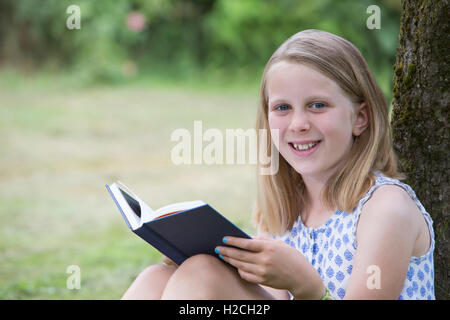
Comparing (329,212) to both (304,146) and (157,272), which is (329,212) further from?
(157,272)

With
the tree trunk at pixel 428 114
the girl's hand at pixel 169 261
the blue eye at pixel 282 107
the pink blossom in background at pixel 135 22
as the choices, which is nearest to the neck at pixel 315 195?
the blue eye at pixel 282 107

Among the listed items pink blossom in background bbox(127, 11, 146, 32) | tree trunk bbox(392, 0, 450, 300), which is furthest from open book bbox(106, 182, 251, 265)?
pink blossom in background bbox(127, 11, 146, 32)

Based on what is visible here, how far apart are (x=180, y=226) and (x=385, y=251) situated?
0.51m

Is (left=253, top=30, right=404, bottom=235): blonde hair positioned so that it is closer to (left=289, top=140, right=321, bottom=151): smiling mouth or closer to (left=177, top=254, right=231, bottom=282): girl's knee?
(left=289, top=140, right=321, bottom=151): smiling mouth

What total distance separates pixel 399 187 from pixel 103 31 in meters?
8.31

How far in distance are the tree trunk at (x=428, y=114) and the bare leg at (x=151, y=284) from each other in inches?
34.6

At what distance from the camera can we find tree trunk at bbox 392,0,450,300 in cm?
184

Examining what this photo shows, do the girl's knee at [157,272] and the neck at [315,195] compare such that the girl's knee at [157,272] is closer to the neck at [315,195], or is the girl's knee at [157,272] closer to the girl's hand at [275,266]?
the girl's hand at [275,266]

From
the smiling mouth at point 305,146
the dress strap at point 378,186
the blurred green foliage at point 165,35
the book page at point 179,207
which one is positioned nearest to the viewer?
the book page at point 179,207

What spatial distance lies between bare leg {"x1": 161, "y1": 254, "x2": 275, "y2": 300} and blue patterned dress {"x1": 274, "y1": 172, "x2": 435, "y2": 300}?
227 millimetres

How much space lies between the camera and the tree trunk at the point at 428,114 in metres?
1.84

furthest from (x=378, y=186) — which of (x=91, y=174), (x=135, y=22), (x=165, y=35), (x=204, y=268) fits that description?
(x=165, y=35)

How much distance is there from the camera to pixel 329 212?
1.74 meters

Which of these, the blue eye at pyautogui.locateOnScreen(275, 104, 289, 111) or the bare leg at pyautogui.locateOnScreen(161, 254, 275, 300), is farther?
the blue eye at pyautogui.locateOnScreen(275, 104, 289, 111)
